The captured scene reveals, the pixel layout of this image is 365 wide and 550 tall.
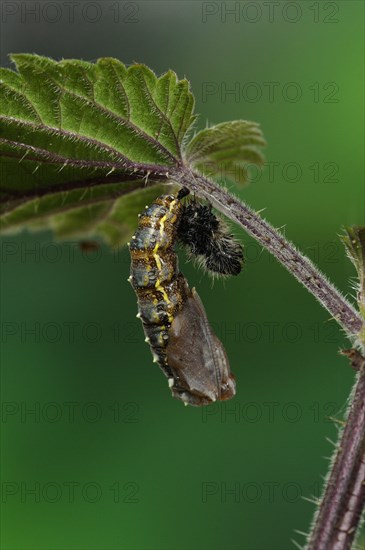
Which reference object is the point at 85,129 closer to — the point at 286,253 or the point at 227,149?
the point at 227,149

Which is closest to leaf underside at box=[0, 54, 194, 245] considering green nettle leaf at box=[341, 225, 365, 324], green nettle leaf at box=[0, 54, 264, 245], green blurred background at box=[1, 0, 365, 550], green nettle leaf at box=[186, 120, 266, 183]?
green nettle leaf at box=[0, 54, 264, 245]

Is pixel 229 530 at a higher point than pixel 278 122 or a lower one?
lower

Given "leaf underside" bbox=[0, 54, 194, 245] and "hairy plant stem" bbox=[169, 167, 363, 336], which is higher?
"leaf underside" bbox=[0, 54, 194, 245]

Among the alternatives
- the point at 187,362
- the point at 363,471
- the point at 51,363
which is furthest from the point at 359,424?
the point at 51,363

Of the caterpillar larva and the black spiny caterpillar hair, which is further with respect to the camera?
the black spiny caterpillar hair

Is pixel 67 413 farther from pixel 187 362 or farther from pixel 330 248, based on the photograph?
pixel 187 362

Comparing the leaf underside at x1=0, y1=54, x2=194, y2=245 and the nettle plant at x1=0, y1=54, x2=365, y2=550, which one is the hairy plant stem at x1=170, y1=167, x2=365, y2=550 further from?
the leaf underside at x1=0, y1=54, x2=194, y2=245

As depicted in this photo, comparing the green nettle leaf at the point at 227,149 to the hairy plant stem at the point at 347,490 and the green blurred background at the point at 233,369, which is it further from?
the green blurred background at the point at 233,369

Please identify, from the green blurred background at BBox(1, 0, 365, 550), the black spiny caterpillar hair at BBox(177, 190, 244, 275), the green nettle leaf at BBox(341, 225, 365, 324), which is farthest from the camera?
the green blurred background at BBox(1, 0, 365, 550)
